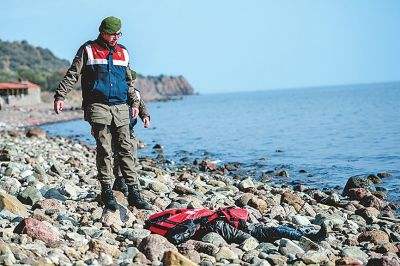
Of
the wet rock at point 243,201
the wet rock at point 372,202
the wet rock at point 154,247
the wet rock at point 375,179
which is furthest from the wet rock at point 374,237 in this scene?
the wet rock at point 375,179

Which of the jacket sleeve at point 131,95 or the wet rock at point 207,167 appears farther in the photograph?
the wet rock at point 207,167

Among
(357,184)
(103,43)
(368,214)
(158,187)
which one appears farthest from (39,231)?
(357,184)

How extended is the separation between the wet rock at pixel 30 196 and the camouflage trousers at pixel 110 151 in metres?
1.22

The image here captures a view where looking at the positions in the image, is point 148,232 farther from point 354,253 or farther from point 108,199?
point 354,253

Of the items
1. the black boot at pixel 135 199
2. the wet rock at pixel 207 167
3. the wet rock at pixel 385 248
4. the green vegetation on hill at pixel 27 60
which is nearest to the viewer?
the wet rock at pixel 385 248

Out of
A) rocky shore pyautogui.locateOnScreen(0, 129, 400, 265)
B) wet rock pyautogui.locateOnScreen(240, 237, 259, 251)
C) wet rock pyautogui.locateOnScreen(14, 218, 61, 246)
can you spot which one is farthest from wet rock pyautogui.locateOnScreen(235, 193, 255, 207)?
wet rock pyautogui.locateOnScreen(14, 218, 61, 246)

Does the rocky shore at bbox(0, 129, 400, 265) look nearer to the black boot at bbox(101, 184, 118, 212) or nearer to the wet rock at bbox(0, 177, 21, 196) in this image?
the wet rock at bbox(0, 177, 21, 196)

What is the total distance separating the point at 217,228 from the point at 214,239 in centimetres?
24

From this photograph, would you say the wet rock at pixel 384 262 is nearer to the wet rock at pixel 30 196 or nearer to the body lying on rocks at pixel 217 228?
Result: the body lying on rocks at pixel 217 228

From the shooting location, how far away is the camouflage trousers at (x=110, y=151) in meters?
7.71

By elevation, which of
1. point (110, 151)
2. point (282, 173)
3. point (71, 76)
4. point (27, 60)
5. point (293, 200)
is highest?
point (27, 60)

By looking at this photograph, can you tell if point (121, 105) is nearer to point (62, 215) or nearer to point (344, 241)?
point (62, 215)

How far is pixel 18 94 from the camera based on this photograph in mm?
73438

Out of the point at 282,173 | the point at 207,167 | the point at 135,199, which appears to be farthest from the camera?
the point at 207,167
